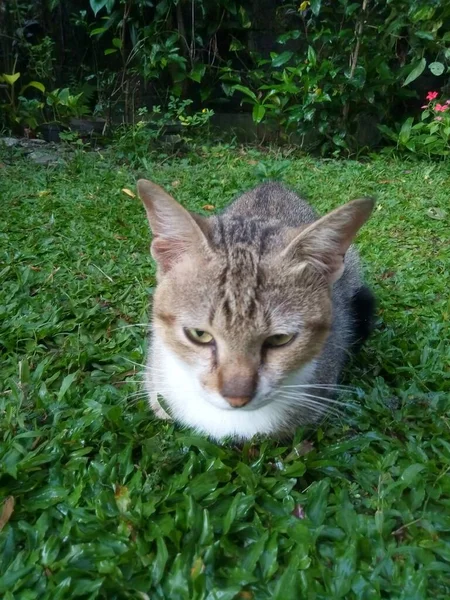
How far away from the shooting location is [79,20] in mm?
7156

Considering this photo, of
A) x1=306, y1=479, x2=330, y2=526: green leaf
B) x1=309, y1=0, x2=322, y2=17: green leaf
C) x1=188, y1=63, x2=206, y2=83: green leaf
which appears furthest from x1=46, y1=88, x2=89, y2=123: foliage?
x1=306, y1=479, x2=330, y2=526: green leaf

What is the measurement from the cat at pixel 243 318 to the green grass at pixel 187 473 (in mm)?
157

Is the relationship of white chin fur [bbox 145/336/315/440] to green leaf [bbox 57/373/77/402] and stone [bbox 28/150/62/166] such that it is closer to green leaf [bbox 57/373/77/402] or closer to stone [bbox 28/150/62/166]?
green leaf [bbox 57/373/77/402]

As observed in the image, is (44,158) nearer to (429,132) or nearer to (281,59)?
(281,59)

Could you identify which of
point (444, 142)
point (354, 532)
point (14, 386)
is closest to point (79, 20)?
point (444, 142)

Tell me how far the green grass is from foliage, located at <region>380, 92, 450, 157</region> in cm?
370

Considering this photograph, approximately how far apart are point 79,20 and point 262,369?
704 centimetres

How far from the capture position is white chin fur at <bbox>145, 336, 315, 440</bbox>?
209 centimetres

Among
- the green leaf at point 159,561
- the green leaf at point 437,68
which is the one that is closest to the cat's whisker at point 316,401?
the green leaf at point 159,561

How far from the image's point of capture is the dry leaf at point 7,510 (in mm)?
1718

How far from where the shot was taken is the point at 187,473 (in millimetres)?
1952

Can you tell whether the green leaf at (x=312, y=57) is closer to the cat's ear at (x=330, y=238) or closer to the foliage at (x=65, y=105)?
the foliage at (x=65, y=105)

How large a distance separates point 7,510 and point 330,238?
1.50 m

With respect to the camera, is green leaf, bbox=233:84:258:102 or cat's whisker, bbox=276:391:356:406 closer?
cat's whisker, bbox=276:391:356:406
